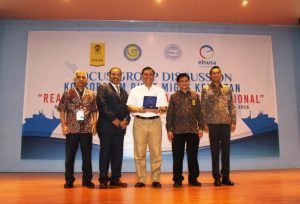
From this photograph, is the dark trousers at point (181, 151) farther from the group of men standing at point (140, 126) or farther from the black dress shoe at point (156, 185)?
the black dress shoe at point (156, 185)

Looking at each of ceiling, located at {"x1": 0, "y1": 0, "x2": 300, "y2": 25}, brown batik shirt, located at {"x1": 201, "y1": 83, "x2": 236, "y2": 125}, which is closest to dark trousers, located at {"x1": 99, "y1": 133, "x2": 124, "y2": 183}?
brown batik shirt, located at {"x1": 201, "y1": 83, "x2": 236, "y2": 125}

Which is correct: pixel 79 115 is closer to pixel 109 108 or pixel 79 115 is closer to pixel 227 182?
pixel 109 108

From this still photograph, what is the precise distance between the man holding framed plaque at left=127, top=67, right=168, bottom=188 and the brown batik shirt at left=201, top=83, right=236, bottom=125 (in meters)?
0.54

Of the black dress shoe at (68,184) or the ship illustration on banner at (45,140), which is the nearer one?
the black dress shoe at (68,184)

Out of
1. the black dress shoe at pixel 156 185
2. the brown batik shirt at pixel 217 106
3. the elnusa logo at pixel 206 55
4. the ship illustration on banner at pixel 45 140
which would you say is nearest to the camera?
the black dress shoe at pixel 156 185

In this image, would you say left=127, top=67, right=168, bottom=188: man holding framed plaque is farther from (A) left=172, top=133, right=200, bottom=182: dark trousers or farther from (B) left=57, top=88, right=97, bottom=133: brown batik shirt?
(B) left=57, top=88, right=97, bottom=133: brown batik shirt

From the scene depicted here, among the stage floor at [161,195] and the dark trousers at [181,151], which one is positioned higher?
the dark trousers at [181,151]

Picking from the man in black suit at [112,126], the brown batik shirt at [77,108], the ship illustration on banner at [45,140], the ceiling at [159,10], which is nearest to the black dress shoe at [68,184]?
the man in black suit at [112,126]

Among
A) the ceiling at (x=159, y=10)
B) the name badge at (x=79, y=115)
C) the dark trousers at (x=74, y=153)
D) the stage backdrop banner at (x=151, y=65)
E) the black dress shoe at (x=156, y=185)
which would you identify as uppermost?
the ceiling at (x=159, y=10)

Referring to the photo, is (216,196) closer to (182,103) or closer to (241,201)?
(241,201)

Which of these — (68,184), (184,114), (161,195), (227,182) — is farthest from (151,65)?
(161,195)

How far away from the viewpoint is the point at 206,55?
5977mm

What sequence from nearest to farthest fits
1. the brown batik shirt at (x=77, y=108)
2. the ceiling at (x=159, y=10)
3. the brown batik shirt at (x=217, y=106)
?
the brown batik shirt at (x=77, y=108) → the brown batik shirt at (x=217, y=106) → the ceiling at (x=159, y=10)

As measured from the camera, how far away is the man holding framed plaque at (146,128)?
3381mm
